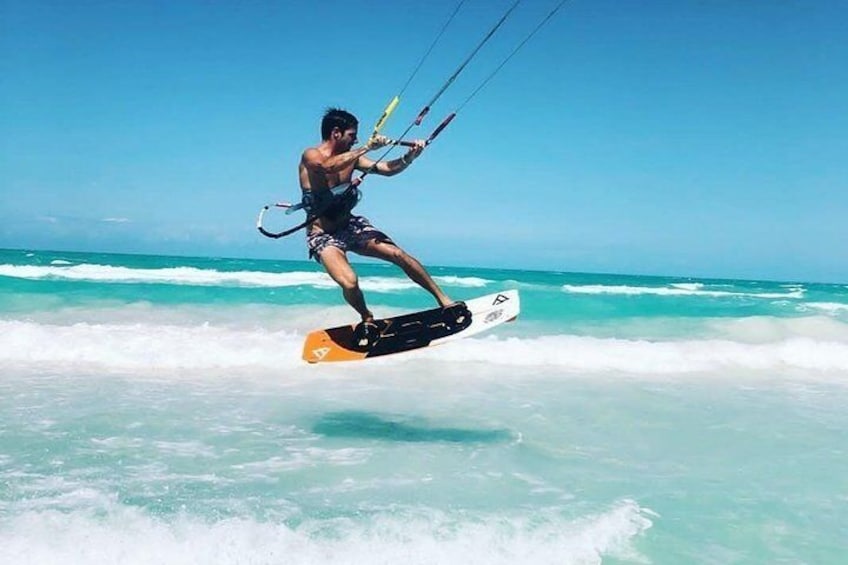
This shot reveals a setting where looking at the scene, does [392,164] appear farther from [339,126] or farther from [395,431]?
[395,431]

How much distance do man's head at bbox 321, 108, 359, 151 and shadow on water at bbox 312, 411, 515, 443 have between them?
122 inches

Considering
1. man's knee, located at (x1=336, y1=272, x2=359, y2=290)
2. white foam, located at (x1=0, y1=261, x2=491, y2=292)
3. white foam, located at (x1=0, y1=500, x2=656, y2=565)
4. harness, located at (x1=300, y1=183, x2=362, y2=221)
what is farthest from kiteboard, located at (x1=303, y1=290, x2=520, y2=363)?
white foam, located at (x1=0, y1=261, x2=491, y2=292)

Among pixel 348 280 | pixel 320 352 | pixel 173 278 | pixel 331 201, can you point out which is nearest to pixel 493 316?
pixel 348 280

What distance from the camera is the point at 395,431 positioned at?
8.06 meters

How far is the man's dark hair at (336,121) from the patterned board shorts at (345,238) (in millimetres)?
917

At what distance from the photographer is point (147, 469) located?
6492mm

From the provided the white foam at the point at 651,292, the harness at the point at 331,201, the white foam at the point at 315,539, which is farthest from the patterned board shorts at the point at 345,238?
the white foam at the point at 651,292

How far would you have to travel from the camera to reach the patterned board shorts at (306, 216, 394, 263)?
725 cm

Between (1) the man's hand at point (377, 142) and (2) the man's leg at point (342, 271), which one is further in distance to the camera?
(2) the man's leg at point (342, 271)

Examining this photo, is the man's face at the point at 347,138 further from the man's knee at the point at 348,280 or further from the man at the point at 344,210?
the man's knee at the point at 348,280

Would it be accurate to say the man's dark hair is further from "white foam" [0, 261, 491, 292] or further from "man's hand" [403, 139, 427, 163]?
"white foam" [0, 261, 491, 292]

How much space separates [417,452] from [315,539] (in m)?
2.31

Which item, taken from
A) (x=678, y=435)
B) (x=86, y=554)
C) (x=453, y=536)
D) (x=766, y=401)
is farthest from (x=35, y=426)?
(x=766, y=401)

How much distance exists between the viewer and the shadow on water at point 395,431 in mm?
7805
